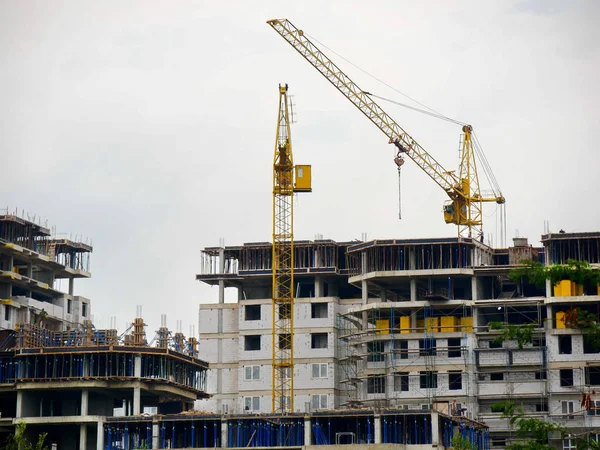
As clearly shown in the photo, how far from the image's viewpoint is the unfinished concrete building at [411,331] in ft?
549

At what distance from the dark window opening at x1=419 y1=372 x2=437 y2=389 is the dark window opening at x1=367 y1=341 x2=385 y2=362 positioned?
19.7 ft

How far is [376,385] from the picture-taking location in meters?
173

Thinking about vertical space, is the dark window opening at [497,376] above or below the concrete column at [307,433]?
above

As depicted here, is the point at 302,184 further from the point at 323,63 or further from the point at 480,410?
the point at 480,410

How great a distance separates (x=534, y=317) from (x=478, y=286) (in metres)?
8.31

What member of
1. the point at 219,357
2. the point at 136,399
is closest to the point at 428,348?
the point at 219,357

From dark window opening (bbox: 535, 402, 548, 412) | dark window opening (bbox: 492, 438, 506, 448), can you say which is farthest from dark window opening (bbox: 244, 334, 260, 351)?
dark window opening (bbox: 535, 402, 548, 412)

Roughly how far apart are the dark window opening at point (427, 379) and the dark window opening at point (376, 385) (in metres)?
5.15

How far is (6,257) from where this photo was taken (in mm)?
189750

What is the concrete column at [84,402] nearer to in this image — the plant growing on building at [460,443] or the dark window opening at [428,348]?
the dark window opening at [428,348]

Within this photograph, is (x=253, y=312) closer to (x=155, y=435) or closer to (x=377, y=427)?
(x=155, y=435)

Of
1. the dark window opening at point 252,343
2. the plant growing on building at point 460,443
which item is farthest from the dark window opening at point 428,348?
the plant growing on building at point 460,443

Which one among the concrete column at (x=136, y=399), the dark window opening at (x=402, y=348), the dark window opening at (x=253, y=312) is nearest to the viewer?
the concrete column at (x=136, y=399)

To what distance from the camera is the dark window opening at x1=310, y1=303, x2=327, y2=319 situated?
7274 inches
